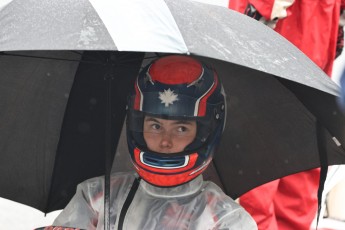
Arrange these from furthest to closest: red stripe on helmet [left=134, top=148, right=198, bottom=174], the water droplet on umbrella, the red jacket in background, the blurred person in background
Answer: the red jacket in background, the blurred person in background, the water droplet on umbrella, red stripe on helmet [left=134, top=148, right=198, bottom=174]

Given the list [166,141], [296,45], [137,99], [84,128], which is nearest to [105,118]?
[84,128]

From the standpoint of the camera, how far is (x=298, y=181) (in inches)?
187

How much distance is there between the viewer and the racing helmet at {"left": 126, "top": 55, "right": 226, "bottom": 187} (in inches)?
113

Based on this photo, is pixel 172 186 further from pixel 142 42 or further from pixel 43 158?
pixel 142 42

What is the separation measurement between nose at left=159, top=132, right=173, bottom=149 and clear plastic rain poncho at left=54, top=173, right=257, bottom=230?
0.18 m

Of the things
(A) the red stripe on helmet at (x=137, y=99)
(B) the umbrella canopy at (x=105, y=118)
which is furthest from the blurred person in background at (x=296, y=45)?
(A) the red stripe on helmet at (x=137, y=99)

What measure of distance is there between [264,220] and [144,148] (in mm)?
1860

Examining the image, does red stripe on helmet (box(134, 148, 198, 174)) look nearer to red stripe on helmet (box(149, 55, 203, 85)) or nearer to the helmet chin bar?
the helmet chin bar

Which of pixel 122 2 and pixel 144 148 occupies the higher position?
pixel 122 2

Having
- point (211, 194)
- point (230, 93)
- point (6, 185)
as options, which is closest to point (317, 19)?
point (230, 93)

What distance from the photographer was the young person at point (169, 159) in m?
2.88

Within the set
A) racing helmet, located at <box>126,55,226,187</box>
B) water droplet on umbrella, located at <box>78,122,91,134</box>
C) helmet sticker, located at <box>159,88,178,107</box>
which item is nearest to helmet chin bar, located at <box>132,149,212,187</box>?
racing helmet, located at <box>126,55,226,187</box>

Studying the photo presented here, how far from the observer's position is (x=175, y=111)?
2896mm

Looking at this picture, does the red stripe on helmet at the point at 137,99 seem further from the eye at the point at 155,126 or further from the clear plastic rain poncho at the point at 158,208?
the clear plastic rain poncho at the point at 158,208
